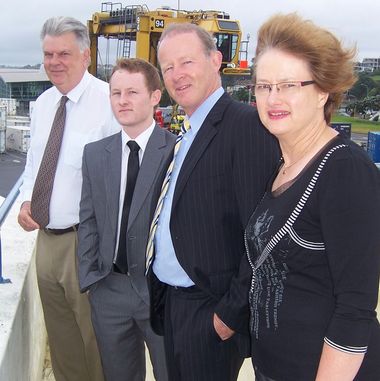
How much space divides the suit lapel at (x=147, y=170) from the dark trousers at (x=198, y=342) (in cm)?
41

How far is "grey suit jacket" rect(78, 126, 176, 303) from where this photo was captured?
2148 mm

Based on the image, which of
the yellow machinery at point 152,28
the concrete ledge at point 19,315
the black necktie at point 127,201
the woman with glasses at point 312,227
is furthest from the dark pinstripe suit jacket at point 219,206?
the yellow machinery at point 152,28

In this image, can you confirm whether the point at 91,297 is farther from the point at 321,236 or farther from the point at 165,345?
the point at 321,236

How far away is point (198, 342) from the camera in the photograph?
6.23ft

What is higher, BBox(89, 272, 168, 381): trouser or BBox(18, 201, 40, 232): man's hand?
BBox(18, 201, 40, 232): man's hand

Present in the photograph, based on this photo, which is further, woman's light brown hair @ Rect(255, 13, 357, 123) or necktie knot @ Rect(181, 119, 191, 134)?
necktie knot @ Rect(181, 119, 191, 134)

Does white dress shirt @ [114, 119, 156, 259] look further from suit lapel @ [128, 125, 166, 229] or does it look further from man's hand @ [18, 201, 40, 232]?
man's hand @ [18, 201, 40, 232]

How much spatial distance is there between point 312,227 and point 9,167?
30.4 metres

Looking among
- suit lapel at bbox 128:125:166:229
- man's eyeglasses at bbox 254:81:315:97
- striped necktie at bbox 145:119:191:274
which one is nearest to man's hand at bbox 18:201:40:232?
suit lapel at bbox 128:125:166:229

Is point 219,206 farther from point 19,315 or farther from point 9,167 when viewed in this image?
point 9,167

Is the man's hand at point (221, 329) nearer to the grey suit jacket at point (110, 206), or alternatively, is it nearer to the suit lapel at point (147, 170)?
the grey suit jacket at point (110, 206)

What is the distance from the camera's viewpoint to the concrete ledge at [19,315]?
70.2 inches

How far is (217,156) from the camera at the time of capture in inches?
70.6

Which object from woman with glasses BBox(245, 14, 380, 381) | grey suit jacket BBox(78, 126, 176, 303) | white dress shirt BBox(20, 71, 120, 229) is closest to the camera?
woman with glasses BBox(245, 14, 380, 381)
